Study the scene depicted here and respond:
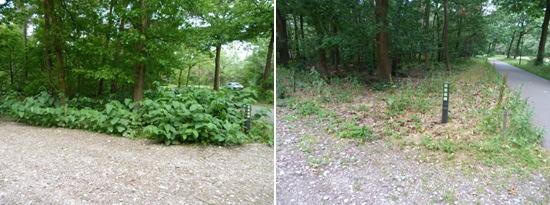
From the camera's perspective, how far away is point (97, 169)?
11.0 ft

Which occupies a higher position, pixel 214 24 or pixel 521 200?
pixel 214 24

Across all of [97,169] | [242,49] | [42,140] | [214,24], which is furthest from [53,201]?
[242,49]

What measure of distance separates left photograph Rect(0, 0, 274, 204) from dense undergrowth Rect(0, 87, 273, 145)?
0.02m

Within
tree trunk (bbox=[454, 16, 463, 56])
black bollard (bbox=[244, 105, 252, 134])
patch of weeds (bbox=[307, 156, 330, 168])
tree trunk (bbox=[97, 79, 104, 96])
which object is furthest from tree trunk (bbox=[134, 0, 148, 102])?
tree trunk (bbox=[454, 16, 463, 56])

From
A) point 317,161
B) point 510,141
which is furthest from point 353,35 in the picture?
point 317,161

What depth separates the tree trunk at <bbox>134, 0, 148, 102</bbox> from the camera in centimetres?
565

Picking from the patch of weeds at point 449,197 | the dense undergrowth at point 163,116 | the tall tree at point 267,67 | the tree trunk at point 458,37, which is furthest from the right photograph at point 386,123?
the tree trunk at point 458,37

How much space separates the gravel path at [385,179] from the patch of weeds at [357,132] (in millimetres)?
140

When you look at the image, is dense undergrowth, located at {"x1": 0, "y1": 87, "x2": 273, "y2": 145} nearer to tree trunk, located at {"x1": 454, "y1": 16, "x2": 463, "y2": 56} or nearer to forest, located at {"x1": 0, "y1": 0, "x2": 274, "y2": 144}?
forest, located at {"x1": 0, "y1": 0, "x2": 274, "y2": 144}

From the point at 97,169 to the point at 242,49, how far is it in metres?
6.77

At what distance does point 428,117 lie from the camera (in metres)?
4.64

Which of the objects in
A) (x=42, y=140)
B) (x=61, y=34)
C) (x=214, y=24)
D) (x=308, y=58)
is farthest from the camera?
(x=214, y=24)

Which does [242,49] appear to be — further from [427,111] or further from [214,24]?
[427,111]

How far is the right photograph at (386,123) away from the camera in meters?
2.99
